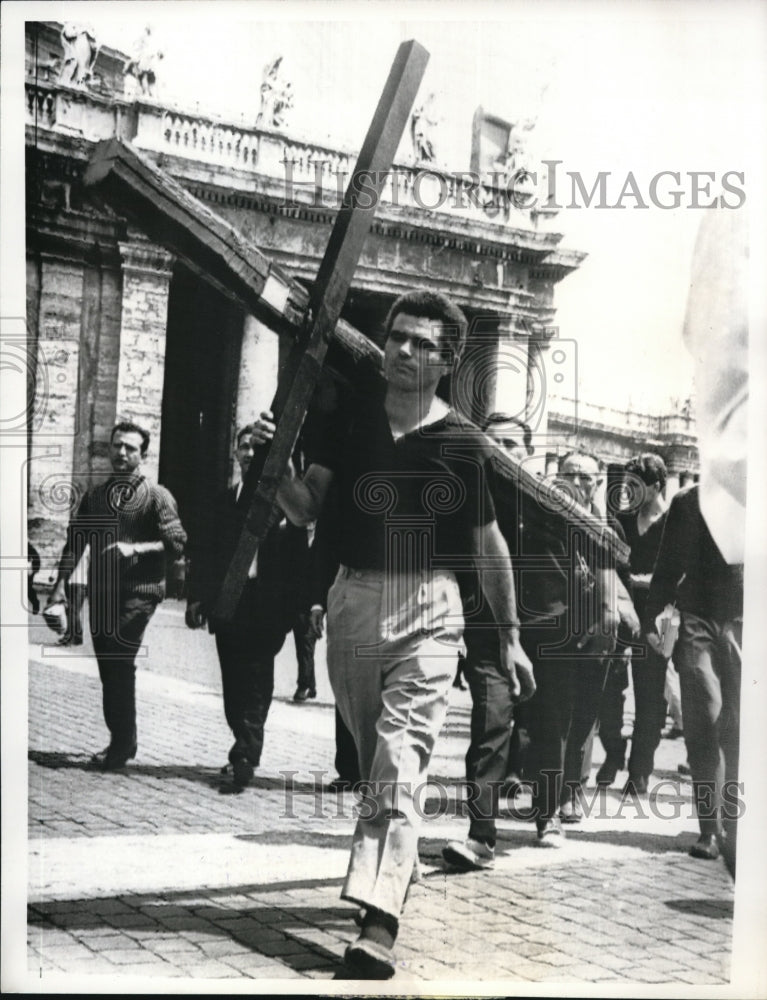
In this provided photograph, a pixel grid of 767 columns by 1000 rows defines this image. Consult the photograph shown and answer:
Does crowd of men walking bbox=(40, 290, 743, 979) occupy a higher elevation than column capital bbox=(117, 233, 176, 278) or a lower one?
lower

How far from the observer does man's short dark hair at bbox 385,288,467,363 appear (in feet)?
18.8

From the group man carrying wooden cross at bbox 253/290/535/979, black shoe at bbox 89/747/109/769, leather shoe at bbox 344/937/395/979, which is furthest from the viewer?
black shoe at bbox 89/747/109/769

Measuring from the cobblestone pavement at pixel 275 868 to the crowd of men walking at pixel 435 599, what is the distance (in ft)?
0.29

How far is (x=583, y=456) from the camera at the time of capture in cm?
588

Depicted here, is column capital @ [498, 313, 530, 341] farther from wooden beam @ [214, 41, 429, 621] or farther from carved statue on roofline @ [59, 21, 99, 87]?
carved statue on roofline @ [59, 21, 99, 87]

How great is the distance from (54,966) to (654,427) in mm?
3524

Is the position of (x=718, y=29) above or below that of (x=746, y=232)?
above

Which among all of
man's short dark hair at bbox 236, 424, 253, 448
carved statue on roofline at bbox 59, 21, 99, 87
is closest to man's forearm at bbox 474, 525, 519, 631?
man's short dark hair at bbox 236, 424, 253, 448

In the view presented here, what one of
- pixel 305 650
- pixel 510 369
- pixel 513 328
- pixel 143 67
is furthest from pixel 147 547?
pixel 143 67

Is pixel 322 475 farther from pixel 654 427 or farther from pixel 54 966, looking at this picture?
pixel 54 966

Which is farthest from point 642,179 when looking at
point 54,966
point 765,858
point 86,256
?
point 54,966

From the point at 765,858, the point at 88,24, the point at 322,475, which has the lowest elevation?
the point at 765,858

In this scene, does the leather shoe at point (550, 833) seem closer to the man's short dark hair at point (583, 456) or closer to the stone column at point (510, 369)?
the man's short dark hair at point (583, 456)

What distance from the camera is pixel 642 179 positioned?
19.0 feet
